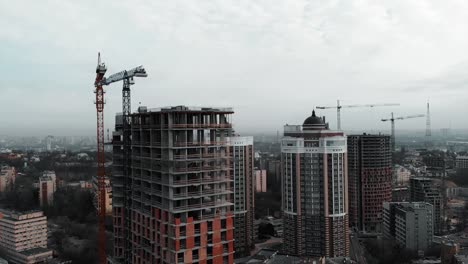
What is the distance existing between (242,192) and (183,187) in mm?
13268

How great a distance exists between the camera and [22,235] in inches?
813

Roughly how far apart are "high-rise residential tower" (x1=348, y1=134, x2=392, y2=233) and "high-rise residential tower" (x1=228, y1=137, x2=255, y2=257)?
6969mm

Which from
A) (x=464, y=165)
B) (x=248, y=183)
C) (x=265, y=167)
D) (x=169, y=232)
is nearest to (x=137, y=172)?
(x=169, y=232)

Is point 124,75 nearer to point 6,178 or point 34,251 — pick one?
point 34,251

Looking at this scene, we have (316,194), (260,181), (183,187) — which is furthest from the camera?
(260,181)

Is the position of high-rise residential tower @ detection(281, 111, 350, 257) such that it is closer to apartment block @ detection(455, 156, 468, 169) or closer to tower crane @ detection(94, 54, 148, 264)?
tower crane @ detection(94, 54, 148, 264)

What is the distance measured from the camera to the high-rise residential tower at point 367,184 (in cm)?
2547

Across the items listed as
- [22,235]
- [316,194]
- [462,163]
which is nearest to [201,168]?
[316,194]

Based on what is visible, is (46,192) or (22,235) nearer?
(22,235)

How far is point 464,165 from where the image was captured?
4306 cm

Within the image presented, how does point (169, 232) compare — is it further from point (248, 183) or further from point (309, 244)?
point (248, 183)

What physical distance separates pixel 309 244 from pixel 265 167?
23932 mm

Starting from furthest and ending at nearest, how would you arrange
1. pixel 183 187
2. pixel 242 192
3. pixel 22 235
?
1. pixel 242 192
2. pixel 22 235
3. pixel 183 187

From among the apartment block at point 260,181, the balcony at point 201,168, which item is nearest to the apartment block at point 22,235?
the balcony at point 201,168
